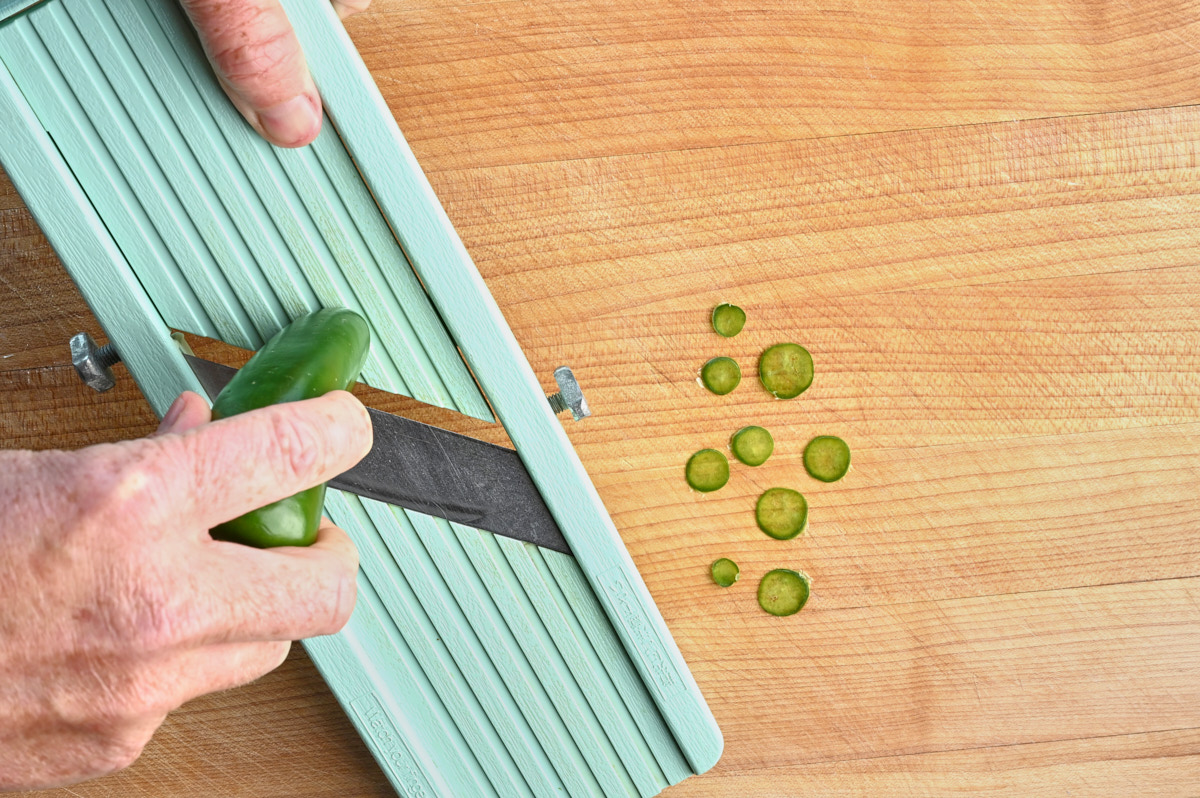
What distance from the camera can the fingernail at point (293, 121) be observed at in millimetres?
818

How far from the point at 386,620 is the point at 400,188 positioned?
0.49m

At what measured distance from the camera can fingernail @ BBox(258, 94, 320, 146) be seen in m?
0.82

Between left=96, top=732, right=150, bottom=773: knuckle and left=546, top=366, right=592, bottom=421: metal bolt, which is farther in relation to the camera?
left=546, top=366, right=592, bottom=421: metal bolt

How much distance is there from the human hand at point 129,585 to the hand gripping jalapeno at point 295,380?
40mm

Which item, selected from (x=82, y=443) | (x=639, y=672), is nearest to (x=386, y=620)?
(x=639, y=672)

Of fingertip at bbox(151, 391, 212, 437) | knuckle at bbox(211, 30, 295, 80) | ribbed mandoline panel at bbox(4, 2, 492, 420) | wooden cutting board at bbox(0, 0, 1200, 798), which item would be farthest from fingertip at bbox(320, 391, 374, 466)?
wooden cutting board at bbox(0, 0, 1200, 798)

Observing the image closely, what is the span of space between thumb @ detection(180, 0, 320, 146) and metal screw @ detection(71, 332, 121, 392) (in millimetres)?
305

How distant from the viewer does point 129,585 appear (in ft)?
1.80

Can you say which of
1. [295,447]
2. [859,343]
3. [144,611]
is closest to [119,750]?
[144,611]

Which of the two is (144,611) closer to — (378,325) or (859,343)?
(378,325)

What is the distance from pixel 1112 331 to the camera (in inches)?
46.4

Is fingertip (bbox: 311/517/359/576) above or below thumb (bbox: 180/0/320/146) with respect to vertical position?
below

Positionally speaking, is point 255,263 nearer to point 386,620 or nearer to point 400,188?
point 400,188

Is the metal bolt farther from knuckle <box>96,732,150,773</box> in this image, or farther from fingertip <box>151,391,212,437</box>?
knuckle <box>96,732,150,773</box>
